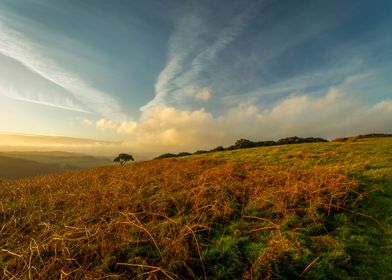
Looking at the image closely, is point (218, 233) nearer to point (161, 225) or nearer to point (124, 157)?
point (161, 225)

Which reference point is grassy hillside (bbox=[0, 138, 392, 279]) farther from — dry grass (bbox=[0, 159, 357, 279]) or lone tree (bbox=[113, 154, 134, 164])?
lone tree (bbox=[113, 154, 134, 164])

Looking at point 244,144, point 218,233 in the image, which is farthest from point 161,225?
point 244,144

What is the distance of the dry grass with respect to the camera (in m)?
5.05

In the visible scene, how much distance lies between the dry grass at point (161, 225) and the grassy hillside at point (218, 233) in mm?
32

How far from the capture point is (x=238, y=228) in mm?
6742

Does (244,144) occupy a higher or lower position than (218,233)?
higher

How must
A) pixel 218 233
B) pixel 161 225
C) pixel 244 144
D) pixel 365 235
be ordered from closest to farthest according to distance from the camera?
pixel 365 235 < pixel 218 233 < pixel 161 225 < pixel 244 144

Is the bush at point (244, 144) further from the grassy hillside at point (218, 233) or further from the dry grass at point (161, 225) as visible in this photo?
the grassy hillside at point (218, 233)

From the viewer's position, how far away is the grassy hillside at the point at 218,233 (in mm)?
4953

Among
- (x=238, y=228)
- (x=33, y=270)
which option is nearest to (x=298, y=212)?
(x=238, y=228)

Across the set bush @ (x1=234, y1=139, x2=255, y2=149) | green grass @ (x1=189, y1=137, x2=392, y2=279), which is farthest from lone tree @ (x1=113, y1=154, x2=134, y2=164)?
green grass @ (x1=189, y1=137, x2=392, y2=279)

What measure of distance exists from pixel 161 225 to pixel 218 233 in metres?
1.85

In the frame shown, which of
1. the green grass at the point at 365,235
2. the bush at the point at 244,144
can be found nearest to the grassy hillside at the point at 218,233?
the green grass at the point at 365,235

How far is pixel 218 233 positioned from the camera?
6.50 metres
